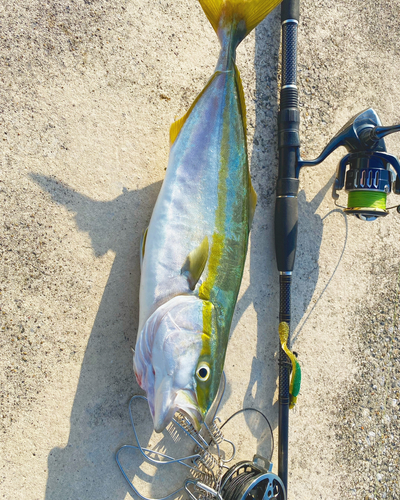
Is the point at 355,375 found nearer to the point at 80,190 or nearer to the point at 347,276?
the point at 347,276

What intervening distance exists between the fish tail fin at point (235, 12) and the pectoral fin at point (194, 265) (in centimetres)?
74

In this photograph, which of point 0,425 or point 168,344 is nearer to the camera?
point 168,344

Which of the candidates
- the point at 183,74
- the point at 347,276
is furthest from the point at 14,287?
the point at 347,276

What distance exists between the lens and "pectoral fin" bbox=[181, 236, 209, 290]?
1252 millimetres

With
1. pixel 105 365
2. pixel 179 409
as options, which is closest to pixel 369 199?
pixel 179 409

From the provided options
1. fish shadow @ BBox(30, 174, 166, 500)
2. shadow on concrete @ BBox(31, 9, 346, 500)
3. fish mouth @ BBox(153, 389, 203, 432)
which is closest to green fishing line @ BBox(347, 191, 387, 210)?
shadow on concrete @ BBox(31, 9, 346, 500)

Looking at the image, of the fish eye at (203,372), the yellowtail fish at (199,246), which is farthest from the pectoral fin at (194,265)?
the fish eye at (203,372)

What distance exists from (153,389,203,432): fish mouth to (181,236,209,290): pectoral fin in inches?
12.6

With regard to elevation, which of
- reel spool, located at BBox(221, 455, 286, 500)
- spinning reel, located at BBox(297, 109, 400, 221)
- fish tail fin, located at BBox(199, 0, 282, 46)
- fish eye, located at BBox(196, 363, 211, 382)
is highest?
fish tail fin, located at BBox(199, 0, 282, 46)

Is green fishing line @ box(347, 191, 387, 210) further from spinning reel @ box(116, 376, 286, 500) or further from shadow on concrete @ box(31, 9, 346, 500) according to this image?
spinning reel @ box(116, 376, 286, 500)

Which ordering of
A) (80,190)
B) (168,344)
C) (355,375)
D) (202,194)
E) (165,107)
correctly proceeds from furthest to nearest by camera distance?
(355,375) → (165,107) → (80,190) → (202,194) → (168,344)

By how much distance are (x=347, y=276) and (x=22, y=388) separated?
1403mm

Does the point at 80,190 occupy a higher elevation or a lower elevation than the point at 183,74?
lower

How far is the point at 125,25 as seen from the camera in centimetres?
155
